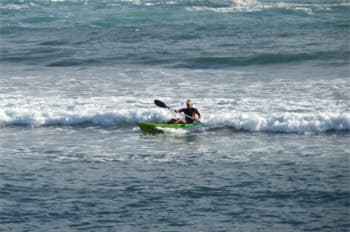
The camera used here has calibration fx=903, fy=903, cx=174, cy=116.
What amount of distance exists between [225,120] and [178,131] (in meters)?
1.34

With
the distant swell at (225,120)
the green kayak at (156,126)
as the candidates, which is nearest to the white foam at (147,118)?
the distant swell at (225,120)

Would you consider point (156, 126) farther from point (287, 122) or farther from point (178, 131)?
point (287, 122)

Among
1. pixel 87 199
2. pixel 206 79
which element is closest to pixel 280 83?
pixel 206 79

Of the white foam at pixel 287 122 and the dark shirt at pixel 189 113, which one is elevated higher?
the dark shirt at pixel 189 113

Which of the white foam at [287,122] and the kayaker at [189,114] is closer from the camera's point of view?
the white foam at [287,122]

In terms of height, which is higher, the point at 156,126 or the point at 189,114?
the point at 189,114

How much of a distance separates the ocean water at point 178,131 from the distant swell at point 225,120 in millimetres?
40

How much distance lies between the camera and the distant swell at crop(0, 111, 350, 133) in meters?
21.3

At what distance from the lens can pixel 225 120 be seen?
72.2 feet

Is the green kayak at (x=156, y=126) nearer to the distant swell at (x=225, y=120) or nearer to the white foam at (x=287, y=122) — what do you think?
the distant swell at (x=225, y=120)

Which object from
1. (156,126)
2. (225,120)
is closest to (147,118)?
(156,126)

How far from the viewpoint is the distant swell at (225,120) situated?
2127 cm

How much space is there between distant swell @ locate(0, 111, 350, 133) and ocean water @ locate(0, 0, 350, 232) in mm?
40

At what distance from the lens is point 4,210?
15133 mm
